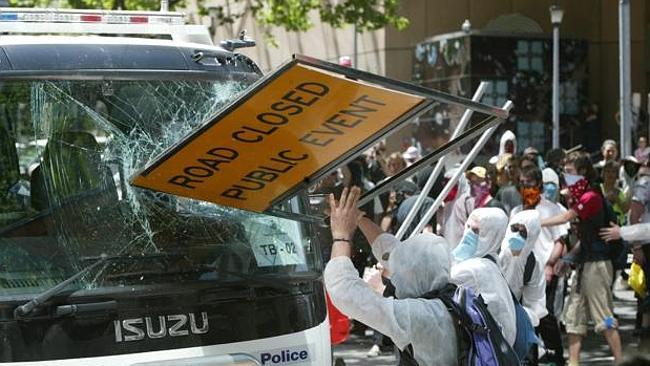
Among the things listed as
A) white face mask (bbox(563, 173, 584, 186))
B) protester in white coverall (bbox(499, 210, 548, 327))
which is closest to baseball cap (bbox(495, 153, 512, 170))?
white face mask (bbox(563, 173, 584, 186))

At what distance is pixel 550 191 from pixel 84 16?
21.3 feet

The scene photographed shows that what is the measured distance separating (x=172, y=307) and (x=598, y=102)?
2746 centimetres

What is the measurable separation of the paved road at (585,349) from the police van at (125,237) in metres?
5.64

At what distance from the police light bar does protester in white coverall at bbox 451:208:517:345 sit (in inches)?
78.2

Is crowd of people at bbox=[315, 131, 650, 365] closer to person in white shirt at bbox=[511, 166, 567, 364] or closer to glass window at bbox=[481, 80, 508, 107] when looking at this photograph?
person in white shirt at bbox=[511, 166, 567, 364]

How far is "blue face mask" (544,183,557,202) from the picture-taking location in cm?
1157

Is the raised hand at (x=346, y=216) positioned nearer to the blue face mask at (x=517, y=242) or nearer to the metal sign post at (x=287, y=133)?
the metal sign post at (x=287, y=133)

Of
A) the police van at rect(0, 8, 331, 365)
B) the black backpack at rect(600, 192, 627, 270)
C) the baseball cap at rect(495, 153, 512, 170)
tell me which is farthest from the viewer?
the baseball cap at rect(495, 153, 512, 170)

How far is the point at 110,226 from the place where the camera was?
5438 mm

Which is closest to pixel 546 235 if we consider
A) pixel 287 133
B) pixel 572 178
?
→ pixel 572 178

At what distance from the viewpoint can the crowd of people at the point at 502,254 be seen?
15.6ft

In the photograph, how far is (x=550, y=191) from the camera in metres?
11.7

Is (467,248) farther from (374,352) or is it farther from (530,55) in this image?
(530,55)

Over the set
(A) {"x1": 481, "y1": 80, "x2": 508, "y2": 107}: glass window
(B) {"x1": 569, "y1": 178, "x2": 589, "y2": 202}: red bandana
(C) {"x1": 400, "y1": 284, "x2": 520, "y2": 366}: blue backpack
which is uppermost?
(C) {"x1": 400, "y1": 284, "x2": 520, "y2": 366}: blue backpack
